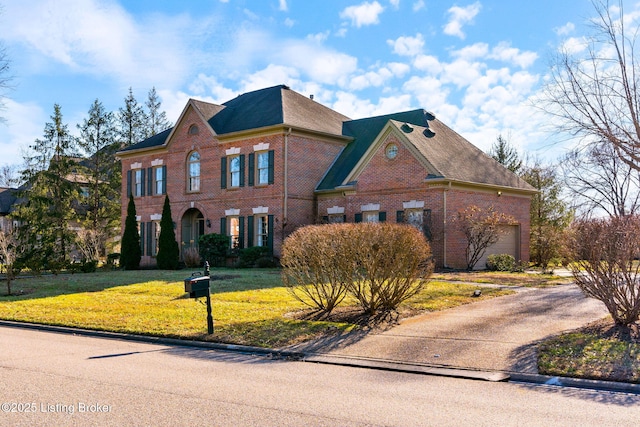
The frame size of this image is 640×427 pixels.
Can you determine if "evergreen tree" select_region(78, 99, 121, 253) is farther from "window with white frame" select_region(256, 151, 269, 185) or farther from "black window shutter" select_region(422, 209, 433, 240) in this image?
"black window shutter" select_region(422, 209, 433, 240)

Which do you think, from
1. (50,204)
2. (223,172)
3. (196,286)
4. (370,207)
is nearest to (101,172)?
(50,204)

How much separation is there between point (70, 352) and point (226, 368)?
3.15 m

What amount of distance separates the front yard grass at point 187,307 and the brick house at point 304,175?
6.88 meters

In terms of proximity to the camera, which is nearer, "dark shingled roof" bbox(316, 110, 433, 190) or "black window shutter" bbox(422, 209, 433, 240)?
"black window shutter" bbox(422, 209, 433, 240)

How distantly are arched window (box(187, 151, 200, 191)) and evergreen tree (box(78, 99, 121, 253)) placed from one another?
14.6m

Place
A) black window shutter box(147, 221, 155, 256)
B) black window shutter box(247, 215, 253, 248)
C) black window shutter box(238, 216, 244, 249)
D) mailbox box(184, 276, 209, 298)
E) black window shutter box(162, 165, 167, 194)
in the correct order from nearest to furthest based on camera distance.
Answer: mailbox box(184, 276, 209, 298) → black window shutter box(247, 215, 253, 248) → black window shutter box(238, 216, 244, 249) → black window shutter box(162, 165, 167, 194) → black window shutter box(147, 221, 155, 256)

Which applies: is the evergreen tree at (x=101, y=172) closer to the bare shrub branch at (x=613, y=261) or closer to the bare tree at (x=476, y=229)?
the bare tree at (x=476, y=229)

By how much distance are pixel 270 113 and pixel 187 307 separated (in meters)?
16.9

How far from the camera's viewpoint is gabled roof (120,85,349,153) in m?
29.6

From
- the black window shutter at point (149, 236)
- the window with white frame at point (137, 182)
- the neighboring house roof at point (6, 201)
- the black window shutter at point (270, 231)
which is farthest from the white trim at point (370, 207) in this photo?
the neighboring house roof at point (6, 201)

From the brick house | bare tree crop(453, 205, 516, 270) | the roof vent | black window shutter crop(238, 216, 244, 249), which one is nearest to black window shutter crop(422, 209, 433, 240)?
the brick house

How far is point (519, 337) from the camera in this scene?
10398 millimetres

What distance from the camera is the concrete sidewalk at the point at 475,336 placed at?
911 centimetres

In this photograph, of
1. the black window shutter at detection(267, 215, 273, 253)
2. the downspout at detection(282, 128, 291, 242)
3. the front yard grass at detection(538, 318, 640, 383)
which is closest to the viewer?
the front yard grass at detection(538, 318, 640, 383)
